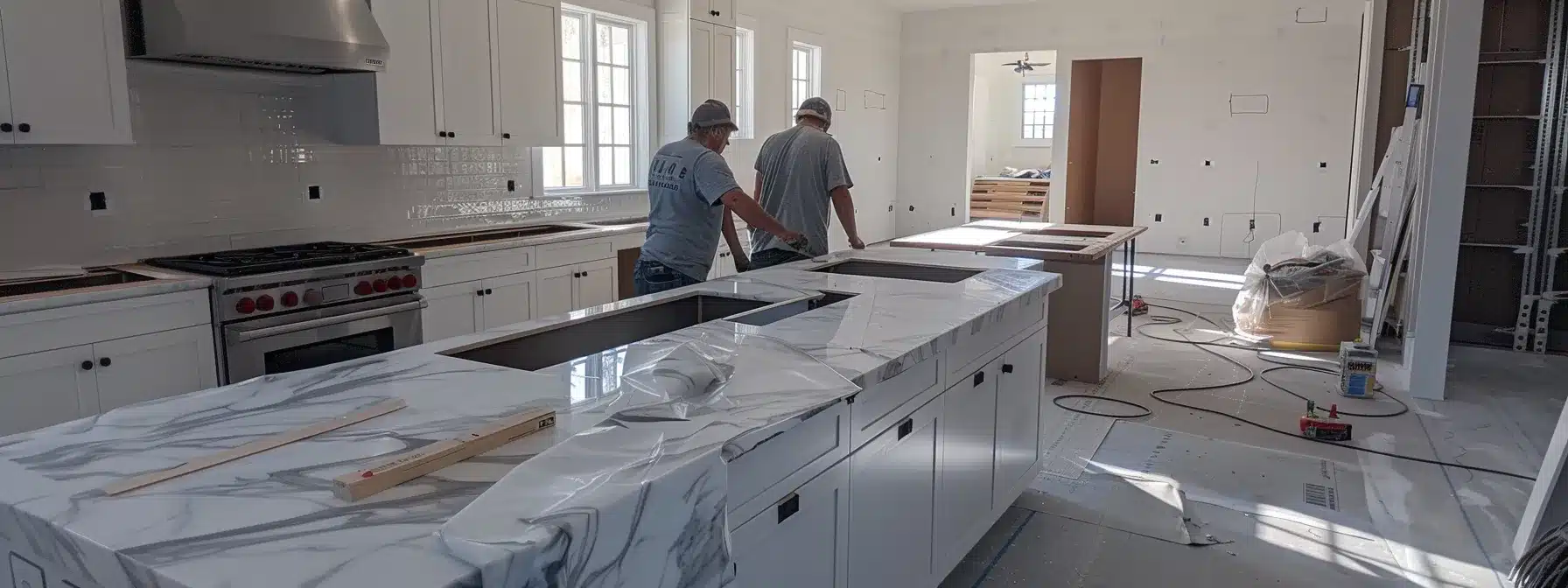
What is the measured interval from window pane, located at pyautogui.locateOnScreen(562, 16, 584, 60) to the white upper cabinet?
810mm

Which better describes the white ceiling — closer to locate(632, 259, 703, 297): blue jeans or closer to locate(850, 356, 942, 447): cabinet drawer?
locate(632, 259, 703, 297): blue jeans

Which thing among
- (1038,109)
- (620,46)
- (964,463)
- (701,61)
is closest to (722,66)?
(701,61)

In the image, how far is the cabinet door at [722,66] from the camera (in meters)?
6.70

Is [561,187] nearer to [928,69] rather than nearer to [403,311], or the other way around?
[403,311]

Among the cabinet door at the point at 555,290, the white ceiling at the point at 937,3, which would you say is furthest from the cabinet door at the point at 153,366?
the white ceiling at the point at 937,3

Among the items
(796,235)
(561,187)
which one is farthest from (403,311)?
(561,187)

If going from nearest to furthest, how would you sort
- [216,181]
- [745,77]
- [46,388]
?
[46,388] < [216,181] < [745,77]

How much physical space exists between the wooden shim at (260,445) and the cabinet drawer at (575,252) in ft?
10.8

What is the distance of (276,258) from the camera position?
12.3 ft

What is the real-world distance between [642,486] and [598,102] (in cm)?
548

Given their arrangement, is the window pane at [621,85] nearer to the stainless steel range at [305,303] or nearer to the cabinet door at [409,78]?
the cabinet door at [409,78]

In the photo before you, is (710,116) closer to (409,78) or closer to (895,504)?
(409,78)

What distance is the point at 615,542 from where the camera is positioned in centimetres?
122

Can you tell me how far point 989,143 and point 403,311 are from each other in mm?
14242
